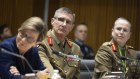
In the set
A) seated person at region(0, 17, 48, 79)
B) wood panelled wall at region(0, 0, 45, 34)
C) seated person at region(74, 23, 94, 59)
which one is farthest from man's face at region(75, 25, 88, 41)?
seated person at region(0, 17, 48, 79)

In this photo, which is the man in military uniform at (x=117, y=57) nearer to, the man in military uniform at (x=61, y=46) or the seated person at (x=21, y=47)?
the man in military uniform at (x=61, y=46)

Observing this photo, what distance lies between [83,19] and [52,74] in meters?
4.35

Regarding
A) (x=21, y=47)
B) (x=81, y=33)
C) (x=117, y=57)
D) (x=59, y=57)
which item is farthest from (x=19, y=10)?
(x=21, y=47)

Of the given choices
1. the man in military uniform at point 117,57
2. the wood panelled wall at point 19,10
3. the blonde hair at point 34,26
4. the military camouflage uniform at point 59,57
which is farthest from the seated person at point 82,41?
the blonde hair at point 34,26

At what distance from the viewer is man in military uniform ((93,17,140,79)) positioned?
321cm

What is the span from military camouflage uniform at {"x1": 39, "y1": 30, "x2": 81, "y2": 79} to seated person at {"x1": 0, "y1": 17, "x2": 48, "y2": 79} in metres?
0.42

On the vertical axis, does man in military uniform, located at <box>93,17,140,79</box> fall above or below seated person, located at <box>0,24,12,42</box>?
above

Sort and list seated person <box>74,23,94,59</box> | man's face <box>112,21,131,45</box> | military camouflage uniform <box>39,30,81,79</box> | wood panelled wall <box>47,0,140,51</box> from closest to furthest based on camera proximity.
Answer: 1. military camouflage uniform <box>39,30,81,79</box>
2. man's face <box>112,21,131,45</box>
3. seated person <box>74,23,94,59</box>
4. wood panelled wall <box>47,0,140,51</box>

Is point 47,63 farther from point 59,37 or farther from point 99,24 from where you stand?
point 99,24

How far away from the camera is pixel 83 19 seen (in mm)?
6676

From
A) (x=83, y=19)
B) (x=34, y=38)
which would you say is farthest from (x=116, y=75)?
(x=83, y=19)

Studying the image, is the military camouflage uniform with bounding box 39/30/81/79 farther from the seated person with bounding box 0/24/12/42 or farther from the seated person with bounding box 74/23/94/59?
the seated person with bounding box 0/24/12/42

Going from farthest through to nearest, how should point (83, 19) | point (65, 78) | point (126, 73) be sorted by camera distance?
point (83, 19), point (126, 73), point (65, 78)

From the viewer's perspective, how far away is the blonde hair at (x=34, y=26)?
7.49 ft
